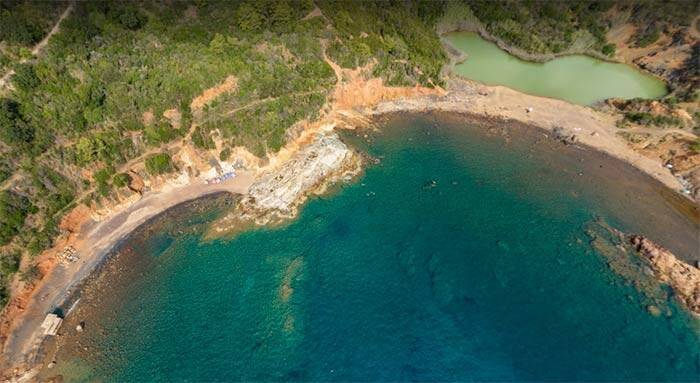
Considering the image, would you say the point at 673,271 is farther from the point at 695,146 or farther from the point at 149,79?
the point at 149,79

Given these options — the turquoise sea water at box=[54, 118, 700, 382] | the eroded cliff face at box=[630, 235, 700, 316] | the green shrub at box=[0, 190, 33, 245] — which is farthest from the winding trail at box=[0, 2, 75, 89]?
the eroded cliff face at box=[630, 235, 700, 316]

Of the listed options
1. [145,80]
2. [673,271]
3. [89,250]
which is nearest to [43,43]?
[145,80]

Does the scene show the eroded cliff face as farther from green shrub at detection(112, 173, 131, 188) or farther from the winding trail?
the winding trail

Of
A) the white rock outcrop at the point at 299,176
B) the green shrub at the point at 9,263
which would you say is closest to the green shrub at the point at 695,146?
the white rock outcrop at the point at 299,176

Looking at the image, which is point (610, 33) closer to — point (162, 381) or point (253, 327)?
point (253, 327)

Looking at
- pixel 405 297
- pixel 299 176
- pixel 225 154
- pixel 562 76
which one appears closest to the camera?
pixel 405 297

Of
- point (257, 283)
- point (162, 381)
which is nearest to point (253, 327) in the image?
point (257, 283)
